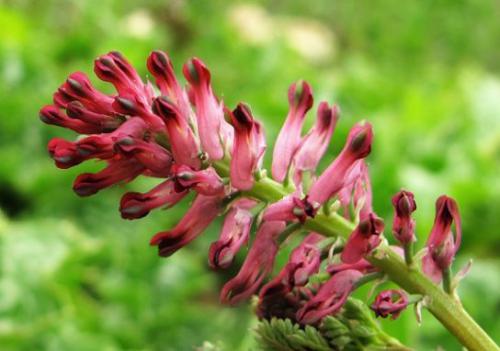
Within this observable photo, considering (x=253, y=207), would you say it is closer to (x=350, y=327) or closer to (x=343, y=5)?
(x=350, y=327)

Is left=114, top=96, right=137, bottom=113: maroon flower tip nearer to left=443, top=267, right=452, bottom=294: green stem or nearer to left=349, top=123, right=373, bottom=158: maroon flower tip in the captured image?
left=349, top=123, right=373, bottom=158: maroon flower tip

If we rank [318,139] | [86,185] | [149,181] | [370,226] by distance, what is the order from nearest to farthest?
[370,226], [86,185], [318,139], [149,181]

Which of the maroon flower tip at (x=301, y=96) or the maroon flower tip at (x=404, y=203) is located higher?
the maroon flower tip at (x=301, y=96)

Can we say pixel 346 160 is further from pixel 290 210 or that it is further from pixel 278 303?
pixel 278 303

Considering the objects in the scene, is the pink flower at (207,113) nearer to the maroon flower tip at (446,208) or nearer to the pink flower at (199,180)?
the pink flower at (199,180)

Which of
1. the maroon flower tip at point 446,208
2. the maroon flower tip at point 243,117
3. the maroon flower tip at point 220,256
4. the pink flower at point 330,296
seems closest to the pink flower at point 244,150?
the maroon flower tip at point 243,117

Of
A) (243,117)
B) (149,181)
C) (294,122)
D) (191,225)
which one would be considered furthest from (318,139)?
(149,181)
